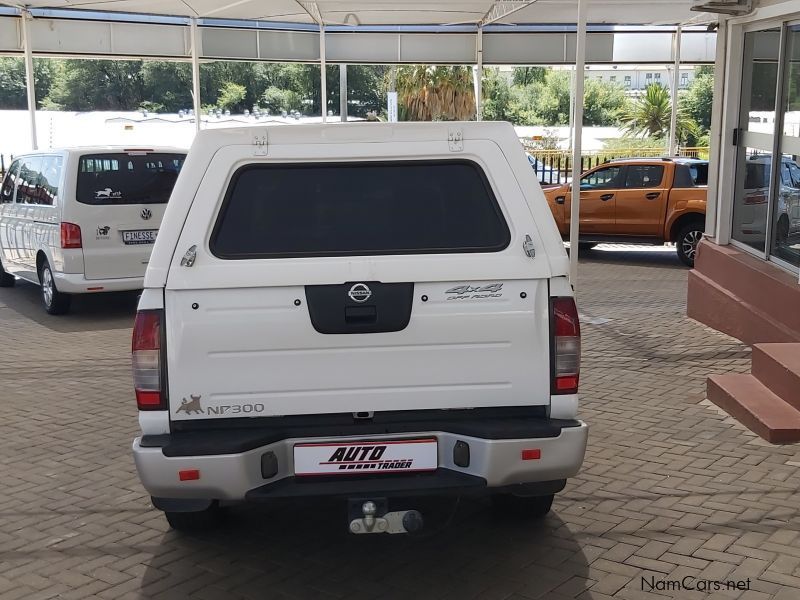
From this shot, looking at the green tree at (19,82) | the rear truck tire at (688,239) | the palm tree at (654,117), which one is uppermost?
the green tree at (19,82)

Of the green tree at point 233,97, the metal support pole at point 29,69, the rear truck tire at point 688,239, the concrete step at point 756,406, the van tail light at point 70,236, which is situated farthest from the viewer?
the green tree at point 233,97

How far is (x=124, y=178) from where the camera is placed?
10383 mm

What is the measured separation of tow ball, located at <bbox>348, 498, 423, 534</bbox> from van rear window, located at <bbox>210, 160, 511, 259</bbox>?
3.37 feet

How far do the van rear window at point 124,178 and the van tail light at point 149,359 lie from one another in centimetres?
701

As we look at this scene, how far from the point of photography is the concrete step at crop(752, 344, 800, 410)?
20.3 feet

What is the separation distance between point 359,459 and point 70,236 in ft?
24.4

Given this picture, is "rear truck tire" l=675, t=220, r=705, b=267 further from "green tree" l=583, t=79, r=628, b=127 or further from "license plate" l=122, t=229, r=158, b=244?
"green tree" l=583, t=79, r=628, b=127

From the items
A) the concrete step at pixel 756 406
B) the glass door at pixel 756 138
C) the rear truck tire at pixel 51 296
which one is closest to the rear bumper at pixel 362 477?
the concrete step at pixel 756 406

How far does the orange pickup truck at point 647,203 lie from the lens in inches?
576

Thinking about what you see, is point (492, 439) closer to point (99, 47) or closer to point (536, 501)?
point (536, 501)

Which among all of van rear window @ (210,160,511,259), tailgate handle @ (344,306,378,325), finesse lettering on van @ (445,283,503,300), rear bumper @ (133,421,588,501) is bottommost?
rear bumper @ (133,421,588,501)

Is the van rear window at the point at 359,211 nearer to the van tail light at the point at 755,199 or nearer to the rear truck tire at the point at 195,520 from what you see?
the rear truck tire at the point at 195,520

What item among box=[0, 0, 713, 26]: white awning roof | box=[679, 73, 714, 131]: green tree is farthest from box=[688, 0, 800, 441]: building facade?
box=[679, 73, 714, 131]: green tree

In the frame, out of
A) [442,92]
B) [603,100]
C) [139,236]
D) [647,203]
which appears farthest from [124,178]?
[603,100]
